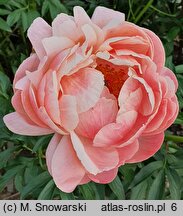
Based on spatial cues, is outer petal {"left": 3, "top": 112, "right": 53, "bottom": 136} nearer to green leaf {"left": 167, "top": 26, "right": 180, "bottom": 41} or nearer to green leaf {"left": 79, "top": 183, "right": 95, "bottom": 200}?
green leaf {"left": 79, "top": 183, "right": 95, "bottom": 200}

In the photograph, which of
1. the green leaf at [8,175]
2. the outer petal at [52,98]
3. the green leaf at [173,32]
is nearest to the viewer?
the outer petal at [52,98]

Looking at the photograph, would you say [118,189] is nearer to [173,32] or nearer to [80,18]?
[80,18]

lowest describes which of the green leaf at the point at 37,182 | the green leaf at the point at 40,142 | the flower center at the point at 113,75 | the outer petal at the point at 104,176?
the green leaf at the point at 37,182

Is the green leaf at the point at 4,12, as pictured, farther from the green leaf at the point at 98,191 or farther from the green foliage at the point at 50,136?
the green leaf at the point at 98,191

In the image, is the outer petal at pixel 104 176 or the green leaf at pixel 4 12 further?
the green leaf at pixel 4 12

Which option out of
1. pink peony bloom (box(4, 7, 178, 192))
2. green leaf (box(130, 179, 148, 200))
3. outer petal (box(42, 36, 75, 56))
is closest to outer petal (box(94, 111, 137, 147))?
pink peony bloom (box(4, 7, 178, 192))

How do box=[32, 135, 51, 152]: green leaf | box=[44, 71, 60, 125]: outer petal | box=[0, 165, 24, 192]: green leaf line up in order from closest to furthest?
box=[44, 71, 60, 125]: outer petal → box=[32, 135, 51, 152]: green leaf → box=[0, 165, 24, 192]: green leaf

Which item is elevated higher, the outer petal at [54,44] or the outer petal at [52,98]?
the outer petal at [54,44]

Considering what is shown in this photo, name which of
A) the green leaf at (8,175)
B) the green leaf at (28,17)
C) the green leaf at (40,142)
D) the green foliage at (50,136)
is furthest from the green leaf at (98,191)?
the green leaf at (28,17)
